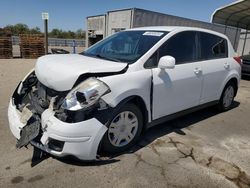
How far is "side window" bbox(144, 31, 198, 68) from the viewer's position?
139 inches

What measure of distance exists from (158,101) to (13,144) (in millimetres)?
2151

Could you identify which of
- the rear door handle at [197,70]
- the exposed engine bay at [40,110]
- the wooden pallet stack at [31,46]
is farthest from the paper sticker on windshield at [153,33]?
the wooden pallet stack at [31,46]

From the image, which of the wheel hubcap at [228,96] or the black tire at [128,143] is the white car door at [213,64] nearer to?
the wheel hubcap at [228,96]

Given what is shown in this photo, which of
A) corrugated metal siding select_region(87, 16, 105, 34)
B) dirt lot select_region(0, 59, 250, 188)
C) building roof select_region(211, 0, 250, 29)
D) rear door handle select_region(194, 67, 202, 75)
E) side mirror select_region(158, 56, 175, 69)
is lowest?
dirt lot select_region(0, 59, 250, 188)

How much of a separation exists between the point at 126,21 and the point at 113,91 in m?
12.1

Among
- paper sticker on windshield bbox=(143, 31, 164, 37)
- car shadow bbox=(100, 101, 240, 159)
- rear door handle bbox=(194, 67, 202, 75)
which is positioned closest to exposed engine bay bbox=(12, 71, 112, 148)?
car shadow bbox=(100, 101, 240, 159)

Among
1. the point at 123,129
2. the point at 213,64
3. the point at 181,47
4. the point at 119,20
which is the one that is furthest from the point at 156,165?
the point at 119,20

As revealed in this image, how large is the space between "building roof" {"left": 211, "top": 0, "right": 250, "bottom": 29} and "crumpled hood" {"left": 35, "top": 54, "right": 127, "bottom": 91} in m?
12.7

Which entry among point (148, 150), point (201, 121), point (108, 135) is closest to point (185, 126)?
point (201, 121)

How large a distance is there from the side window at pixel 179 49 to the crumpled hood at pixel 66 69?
0.56 metres

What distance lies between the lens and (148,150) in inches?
136

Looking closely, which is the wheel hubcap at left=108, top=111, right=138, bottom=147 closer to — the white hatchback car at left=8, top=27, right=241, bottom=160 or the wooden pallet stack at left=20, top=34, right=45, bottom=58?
the white hatchback car at left=8, top=27, right=241, bottom=160

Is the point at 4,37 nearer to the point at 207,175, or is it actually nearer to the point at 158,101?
the point at 158,101

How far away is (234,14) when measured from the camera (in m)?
15.9
